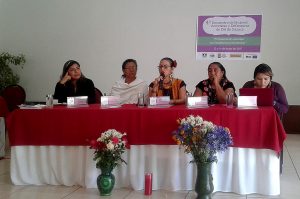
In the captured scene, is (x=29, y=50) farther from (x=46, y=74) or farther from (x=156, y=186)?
(x=156, y=186)

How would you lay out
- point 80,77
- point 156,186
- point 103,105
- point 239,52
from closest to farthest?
point 156,186
point 103,105
point 80,77
point 239,52

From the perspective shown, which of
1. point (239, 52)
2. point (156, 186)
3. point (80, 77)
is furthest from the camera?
point (239, 52)

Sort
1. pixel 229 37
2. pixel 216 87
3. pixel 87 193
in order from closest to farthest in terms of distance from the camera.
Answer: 1. pixel 87 193
2. pixel 216 87
3. pixel 229 37

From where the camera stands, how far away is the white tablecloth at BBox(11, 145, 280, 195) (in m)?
2.91

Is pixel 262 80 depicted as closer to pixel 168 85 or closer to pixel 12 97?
pixel 168 85

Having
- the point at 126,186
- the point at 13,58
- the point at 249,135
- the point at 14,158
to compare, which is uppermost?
the point at 13,58

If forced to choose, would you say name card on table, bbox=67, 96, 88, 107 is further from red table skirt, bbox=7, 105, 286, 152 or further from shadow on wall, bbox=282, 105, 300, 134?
shadow on wall, bbox=282, 105, 300, 134

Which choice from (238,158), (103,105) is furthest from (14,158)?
(238,158)

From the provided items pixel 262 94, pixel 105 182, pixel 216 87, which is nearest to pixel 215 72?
pixel 216 87

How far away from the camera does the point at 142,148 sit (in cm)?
306

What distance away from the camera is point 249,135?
9.45 feet

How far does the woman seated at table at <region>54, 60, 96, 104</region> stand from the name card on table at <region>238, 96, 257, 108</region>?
5.64 ft

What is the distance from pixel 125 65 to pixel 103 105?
0.97m

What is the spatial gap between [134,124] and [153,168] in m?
0.41
